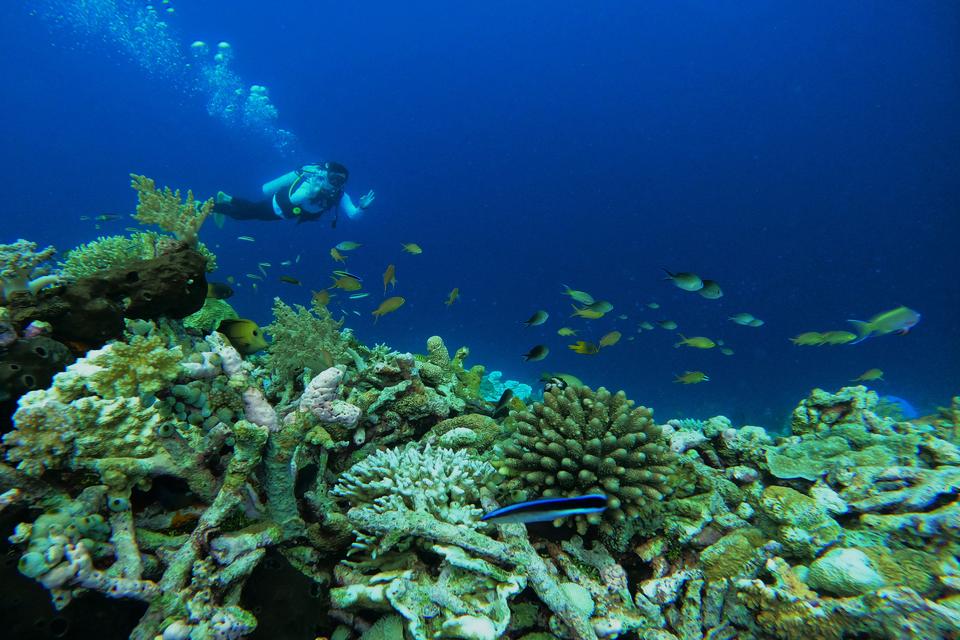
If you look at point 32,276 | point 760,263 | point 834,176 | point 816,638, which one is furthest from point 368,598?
point 834,176

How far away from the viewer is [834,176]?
83000mm

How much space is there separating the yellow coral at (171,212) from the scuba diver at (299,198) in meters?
9.14

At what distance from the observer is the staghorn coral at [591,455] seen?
293 centimetres

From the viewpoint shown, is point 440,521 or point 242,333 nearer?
point 440,521

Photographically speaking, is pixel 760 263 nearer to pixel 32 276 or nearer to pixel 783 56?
pixel 783 56

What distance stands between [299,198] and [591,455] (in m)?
14.5

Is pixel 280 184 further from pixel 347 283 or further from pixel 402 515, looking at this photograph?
pixel 402 515

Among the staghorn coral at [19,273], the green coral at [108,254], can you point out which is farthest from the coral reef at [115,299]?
the green coral at [108,254]

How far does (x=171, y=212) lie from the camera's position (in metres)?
5.12

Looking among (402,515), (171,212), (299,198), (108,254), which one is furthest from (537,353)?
(299,198)

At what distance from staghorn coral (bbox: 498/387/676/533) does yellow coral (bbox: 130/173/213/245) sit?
15.7ft

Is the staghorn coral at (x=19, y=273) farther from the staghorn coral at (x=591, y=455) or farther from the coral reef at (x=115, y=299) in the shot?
the staghorn coral at (x=591, y=455)

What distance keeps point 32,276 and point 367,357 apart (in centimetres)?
354

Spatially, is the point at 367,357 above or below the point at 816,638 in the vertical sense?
above
